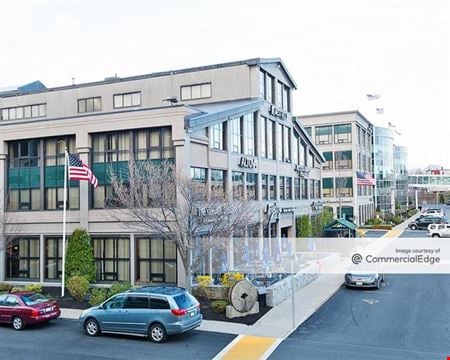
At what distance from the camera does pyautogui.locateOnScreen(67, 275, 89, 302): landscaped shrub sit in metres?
23.6

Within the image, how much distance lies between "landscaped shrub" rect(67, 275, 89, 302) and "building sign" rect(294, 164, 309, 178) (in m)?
22.5

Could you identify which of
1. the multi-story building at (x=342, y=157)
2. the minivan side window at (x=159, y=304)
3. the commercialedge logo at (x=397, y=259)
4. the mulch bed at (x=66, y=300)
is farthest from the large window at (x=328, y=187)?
the minivan side window at (x=159, y=304)

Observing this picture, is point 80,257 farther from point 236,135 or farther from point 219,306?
point 236,135

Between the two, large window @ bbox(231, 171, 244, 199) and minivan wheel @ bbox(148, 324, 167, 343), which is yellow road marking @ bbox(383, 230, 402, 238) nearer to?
large window @ bbox(231, 171, 244, 199)

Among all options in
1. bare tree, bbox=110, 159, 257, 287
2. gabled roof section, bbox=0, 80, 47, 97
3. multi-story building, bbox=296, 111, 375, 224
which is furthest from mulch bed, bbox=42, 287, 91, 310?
multi-story building, bbox=296, 111, 375, 224

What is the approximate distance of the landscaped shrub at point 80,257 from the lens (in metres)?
26.2

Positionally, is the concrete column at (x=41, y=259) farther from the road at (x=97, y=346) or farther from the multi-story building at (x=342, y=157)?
the multi-story building at (x=342, y=157)

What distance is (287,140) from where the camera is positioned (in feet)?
133

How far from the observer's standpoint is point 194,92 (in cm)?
3569

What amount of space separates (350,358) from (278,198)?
22.6 meters

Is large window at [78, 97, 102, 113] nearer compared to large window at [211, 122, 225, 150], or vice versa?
large window at [211, 122, 225, 150]

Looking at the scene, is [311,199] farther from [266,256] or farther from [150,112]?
[150,112]

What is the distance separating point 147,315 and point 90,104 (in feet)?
78.8

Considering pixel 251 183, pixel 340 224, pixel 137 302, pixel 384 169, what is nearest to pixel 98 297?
pixel 137 302
